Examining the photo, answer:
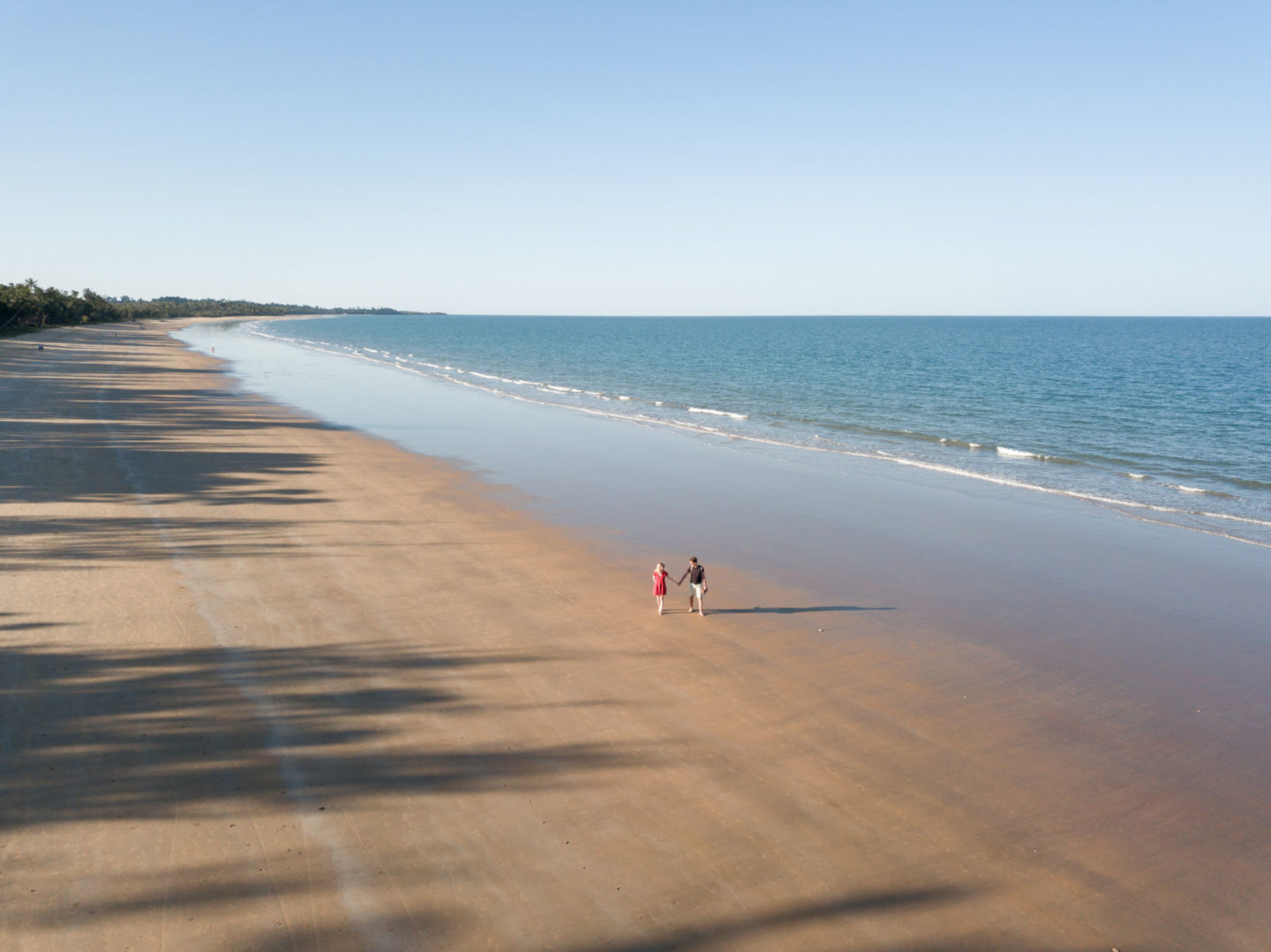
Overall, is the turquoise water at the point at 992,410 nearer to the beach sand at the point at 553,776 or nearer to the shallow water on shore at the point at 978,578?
the shallow water on shore at the point at 978,578

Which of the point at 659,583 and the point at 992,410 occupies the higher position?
the point at 992,410

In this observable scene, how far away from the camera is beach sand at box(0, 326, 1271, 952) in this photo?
7.09 m

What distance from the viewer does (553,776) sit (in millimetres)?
9148

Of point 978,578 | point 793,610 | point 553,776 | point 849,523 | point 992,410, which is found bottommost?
point 553,776

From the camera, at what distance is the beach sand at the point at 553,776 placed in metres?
7.09

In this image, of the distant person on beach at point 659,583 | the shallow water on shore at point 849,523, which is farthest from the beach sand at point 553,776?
the shallow water on shore at point 849,523

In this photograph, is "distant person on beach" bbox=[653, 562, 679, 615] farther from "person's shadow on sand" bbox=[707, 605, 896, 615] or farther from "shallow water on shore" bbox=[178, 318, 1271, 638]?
"shallow water on shore" bbox=[178, 318, 1271, 638]

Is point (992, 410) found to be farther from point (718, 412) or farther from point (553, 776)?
point (553, 776)

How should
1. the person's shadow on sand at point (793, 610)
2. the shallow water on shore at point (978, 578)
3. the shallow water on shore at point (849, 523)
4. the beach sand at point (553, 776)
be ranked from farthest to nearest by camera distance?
the shallow water on shore at point (849, 523) < the person's shadow on sand at point (793, 610) < the shallow water on shore at point (978, 578) < the beach sand at point (553, 776)

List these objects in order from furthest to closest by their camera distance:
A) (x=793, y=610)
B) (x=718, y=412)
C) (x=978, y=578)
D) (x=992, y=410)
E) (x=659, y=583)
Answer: (x=992, y=410) → (x=718, y=412) → (x=978, y=578) → (x=793, y=610) → (x=659, y=583)

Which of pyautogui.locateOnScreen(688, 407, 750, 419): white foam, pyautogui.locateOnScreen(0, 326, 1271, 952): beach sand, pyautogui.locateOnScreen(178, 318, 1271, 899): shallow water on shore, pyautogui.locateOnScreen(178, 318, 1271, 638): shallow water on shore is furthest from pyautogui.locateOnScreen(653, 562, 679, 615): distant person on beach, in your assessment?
pyautogui.locateOnScreen(688, 407, 750, 419): white foam

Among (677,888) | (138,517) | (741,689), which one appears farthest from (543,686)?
(138,517)

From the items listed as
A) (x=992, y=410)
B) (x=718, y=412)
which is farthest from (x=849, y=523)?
(x=992, y=410)

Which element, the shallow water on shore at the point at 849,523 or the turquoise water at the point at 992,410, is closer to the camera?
the shallow water on shore at the point at 849,523
